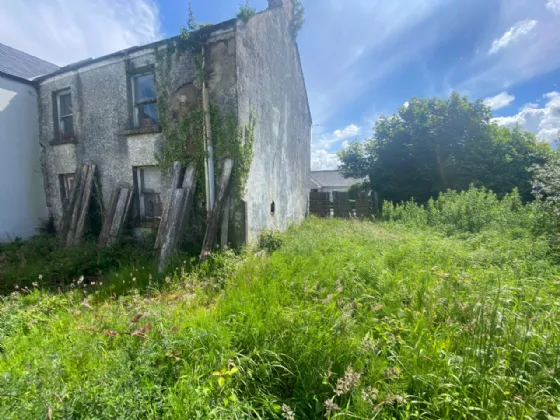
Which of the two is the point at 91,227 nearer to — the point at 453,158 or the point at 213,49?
the point at 213,49

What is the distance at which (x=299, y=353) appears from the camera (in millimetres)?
2287

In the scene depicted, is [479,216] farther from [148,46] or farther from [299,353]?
[148,46]

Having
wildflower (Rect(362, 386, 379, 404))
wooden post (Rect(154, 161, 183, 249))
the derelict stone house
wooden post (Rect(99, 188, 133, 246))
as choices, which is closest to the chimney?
the derelict stone house

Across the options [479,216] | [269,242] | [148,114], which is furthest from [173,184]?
[479,216]

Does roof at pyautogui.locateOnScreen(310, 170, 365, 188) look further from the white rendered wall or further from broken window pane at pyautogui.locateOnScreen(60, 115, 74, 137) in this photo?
the white rendered wall

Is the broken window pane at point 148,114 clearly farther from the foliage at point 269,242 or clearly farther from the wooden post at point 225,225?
the foliage at point 269,242

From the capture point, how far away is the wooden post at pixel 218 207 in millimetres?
5719

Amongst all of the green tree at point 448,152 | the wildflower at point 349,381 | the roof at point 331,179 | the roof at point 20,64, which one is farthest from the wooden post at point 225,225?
the roof at point 331,179

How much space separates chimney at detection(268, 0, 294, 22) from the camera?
7.84m

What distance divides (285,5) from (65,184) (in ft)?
30.9

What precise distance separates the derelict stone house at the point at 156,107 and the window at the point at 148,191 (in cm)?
3

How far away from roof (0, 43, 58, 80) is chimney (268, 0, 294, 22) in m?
8.29

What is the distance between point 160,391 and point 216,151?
4.99 meters

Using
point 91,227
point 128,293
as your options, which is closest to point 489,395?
point 128,293
